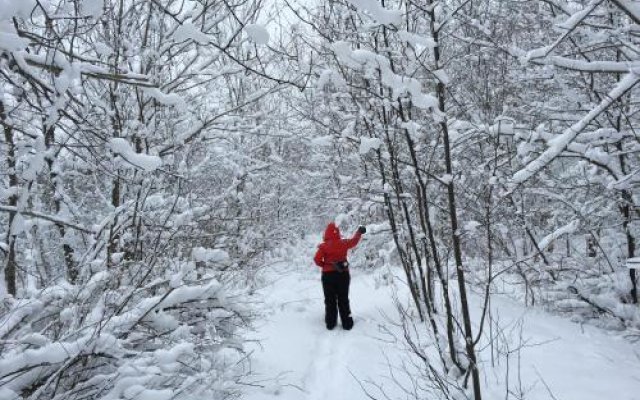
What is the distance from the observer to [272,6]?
718cm

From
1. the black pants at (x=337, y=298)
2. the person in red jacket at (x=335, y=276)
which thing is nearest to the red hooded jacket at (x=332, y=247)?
the person in red jacket at (x=335, y=276)

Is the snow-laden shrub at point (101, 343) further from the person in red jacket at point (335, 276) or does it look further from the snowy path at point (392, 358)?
the person in red jacket at point (335, 276)

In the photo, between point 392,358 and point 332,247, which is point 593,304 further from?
point 332,247

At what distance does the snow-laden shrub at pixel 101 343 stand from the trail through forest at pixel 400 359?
966mm

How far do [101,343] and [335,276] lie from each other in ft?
15.9

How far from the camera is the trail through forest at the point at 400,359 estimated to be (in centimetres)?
404

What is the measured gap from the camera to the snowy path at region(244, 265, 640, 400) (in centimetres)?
406

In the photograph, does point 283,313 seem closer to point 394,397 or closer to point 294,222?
point 394,397

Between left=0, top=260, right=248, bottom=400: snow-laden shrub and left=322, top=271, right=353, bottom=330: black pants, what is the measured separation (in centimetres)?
345

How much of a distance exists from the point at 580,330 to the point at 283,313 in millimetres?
4198

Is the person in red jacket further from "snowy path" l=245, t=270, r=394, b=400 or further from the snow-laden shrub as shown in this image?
the snow-laden shrub

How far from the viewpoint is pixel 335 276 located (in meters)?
7.15

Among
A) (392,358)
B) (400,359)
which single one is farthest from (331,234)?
(400,359)

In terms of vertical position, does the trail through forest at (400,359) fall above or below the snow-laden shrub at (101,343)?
below
